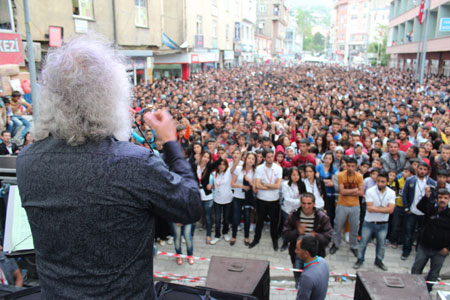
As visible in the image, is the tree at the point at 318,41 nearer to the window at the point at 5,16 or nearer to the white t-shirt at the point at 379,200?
the window at the point at 5,16

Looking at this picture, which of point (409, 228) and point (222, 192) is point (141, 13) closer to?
point (222, 192)

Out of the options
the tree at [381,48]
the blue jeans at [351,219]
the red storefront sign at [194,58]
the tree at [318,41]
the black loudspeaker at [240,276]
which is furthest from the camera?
the tree at [318,41]

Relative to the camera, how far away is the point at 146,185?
3.74ft

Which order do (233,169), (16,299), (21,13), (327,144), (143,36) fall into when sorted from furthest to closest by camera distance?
(143,36) < (21,13) < (327,144) < (233,169) < (16,299)

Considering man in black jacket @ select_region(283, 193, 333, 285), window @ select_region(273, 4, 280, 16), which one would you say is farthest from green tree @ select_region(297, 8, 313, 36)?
man in black jacket @ select_region(283, 193, 333, 285)

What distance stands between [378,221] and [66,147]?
5252mm

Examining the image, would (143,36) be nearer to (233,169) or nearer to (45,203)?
(233,169)

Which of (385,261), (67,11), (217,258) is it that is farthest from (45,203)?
(67,11)

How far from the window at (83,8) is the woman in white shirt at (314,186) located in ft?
41.1

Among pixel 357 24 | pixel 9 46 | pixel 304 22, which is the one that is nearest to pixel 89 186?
A: pixel 9 46

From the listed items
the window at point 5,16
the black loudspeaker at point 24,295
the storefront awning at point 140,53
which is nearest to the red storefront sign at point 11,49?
the window at point 5,16

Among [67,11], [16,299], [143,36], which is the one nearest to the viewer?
[16,299]

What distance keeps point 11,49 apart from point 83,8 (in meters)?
4.58

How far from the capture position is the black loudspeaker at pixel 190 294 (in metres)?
1.57
